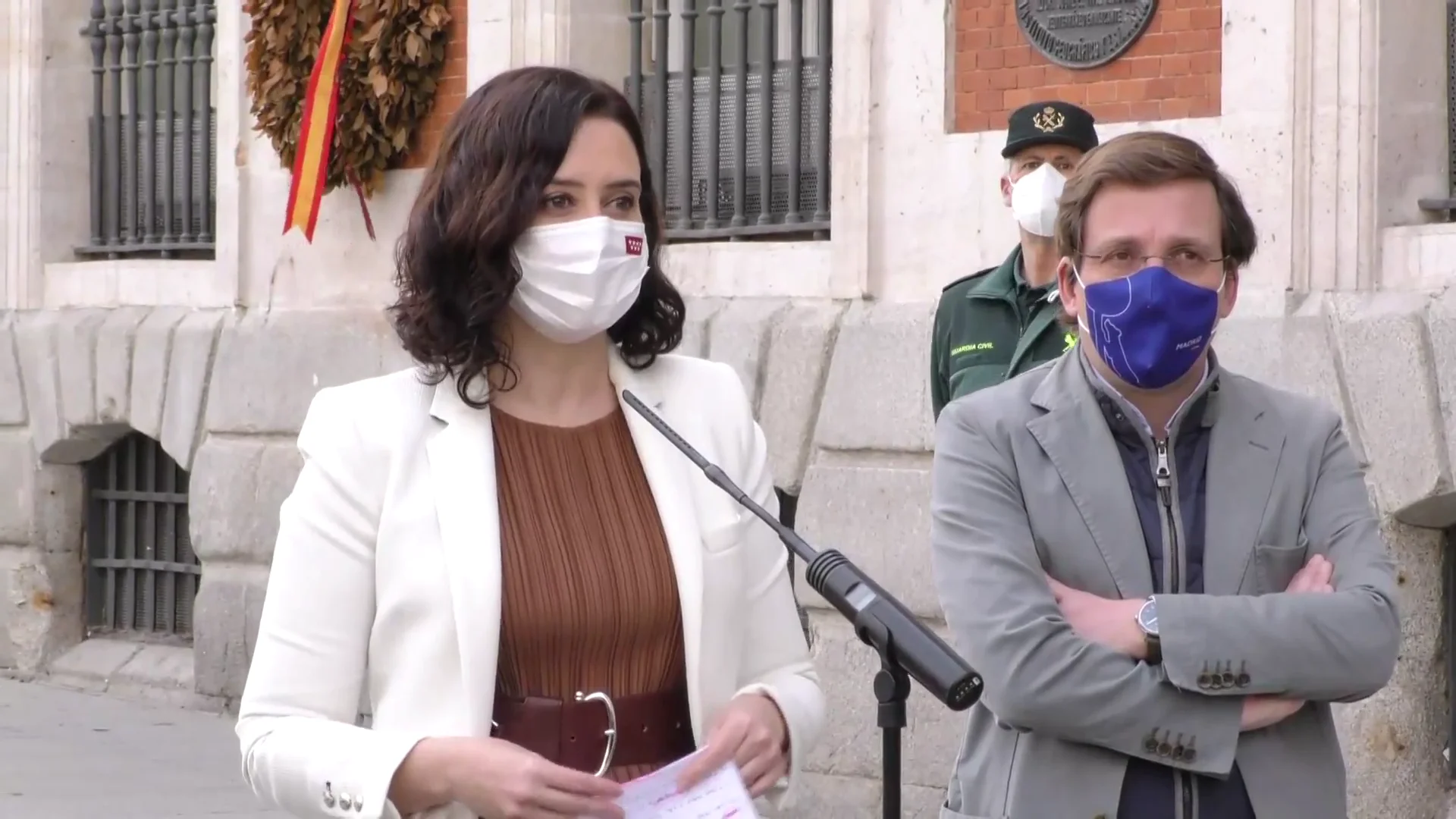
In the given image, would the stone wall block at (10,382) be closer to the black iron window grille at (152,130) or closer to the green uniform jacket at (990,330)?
the black iron window grille at (152,130)

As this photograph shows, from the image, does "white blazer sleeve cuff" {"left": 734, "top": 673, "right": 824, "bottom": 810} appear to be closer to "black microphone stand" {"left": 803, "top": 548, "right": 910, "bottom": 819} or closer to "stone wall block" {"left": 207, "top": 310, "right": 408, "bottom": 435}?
"black microphone stand" {"left": 803, "top": 548, "right": 910, "bottom": 819}

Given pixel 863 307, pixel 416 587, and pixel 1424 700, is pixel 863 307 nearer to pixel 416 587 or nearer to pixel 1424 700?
pixel 1424 700

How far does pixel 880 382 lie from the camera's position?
8.02 metres

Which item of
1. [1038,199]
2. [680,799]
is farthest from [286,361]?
[680,799]

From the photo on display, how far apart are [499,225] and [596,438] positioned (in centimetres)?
34

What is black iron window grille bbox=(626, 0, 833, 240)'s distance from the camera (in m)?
8.78

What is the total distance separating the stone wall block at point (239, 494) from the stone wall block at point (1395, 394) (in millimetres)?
5187

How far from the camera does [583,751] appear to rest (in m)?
2.91

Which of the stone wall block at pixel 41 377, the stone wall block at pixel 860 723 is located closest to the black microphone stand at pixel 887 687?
the stone wall block at pixel 860 723

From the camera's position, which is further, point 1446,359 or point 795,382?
point 795,382

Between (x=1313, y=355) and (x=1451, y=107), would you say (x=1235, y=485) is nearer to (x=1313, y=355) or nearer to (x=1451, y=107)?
(x=1313, y=355)

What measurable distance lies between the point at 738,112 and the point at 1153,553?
603cm

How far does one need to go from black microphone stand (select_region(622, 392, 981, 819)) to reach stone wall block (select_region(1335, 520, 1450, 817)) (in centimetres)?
430

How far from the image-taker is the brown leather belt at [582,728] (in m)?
2.90
